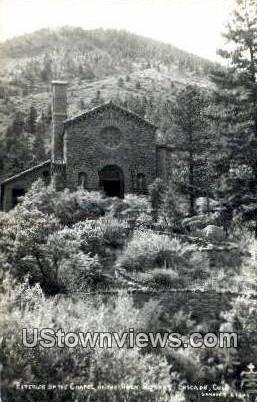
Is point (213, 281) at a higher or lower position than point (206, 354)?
higher

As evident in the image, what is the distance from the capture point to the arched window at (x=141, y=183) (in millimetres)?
32894

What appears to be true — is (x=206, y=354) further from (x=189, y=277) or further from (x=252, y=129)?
(x=252, y=129)

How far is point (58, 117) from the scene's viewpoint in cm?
3425

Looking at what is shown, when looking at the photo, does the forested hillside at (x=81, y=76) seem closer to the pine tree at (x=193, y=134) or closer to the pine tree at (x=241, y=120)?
the pine tree at (x=193, y=134)

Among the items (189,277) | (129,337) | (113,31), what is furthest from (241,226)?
(113,31)

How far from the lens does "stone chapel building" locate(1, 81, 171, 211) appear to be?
32.3 meters

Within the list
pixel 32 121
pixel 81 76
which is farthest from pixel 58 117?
pixel 81 76

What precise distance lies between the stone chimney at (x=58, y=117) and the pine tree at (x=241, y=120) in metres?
11.4

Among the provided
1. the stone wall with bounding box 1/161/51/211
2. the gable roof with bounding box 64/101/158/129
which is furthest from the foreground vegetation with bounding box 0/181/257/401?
the gable roof with bounding box 64/101/158/129

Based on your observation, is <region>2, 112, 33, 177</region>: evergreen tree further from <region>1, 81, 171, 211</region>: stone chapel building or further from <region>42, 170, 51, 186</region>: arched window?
<region>1, 81, 171, 211</region>: stone chapel building

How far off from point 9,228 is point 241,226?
11.5m

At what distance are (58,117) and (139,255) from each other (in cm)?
1605

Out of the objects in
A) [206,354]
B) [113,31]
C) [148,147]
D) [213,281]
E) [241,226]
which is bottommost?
[206,354]

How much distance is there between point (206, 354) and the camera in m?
Result: 15.0
